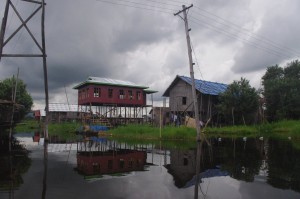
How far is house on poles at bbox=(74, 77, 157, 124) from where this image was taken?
37.1 meters

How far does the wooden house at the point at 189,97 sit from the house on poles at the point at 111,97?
4.18m

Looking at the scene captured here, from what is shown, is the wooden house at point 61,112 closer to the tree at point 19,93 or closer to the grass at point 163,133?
the tree at point 19,93

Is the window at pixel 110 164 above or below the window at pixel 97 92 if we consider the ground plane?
below

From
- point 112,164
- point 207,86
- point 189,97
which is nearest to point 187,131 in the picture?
point 112,164

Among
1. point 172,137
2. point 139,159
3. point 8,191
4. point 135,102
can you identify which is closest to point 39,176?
point 8,191

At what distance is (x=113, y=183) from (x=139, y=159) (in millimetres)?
5004

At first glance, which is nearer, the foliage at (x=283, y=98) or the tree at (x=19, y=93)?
the foliage at (x=283, y=98)

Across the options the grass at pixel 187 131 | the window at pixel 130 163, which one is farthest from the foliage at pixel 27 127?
the window at pixel 130 163

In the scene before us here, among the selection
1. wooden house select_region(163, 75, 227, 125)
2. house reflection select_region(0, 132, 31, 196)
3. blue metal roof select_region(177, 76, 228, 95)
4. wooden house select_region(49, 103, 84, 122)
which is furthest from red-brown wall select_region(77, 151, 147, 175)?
wooden house select_region(49, 103, 84, 122)

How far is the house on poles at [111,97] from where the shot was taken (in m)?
37.1

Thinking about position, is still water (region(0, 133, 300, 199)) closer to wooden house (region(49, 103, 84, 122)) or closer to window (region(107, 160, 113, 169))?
window (region(107, 160, 113, 169))

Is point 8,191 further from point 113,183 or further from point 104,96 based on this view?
point 104,96

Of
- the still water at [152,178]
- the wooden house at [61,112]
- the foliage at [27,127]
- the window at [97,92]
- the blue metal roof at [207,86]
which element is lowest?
the still water at [152,178]

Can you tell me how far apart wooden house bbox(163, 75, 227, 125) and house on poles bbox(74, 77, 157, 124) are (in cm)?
418
